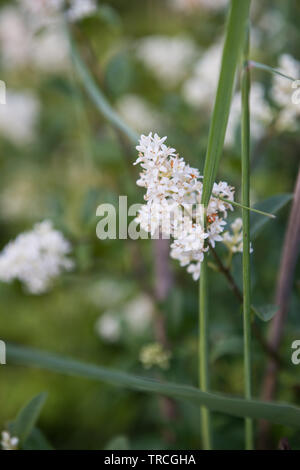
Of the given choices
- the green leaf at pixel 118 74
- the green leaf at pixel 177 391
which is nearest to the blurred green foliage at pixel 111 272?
the green leaf at pixel 118 74

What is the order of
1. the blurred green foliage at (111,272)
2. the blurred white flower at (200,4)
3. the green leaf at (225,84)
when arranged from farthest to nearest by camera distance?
1. the blurred white flower at (200,4)
2. the blurred green foliage at (111,272)
3. the green leaf at (225,84)

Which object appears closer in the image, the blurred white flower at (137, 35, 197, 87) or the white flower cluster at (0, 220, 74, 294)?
the white flower cluster at (0, 220, 74, 294)

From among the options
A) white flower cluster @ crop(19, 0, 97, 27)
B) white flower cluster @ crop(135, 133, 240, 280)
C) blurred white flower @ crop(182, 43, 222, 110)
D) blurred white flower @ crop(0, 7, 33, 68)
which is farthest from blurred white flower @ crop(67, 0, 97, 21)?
blurred white flower @ crop(0, 7, 33, 68)

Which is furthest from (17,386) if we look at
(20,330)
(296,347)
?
(296,347)

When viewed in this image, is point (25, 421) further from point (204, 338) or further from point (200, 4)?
point (200, 4)

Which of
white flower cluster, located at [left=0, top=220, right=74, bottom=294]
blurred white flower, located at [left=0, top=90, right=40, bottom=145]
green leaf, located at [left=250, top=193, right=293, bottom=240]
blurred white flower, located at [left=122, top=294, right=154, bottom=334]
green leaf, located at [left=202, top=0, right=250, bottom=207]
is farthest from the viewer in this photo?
blurred white flower, located at [left=0, top=90, right=40, bottom=145]

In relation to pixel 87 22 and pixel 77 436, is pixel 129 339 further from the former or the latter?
pixel 87 22

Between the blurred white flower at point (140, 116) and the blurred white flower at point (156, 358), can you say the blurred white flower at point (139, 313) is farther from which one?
the blurred white flower at point (140, 116)

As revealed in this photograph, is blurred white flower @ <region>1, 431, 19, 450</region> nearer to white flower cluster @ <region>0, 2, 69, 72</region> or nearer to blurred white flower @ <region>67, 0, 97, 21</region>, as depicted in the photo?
blurred white flower @ <region>67, 0, 97, 21</region>

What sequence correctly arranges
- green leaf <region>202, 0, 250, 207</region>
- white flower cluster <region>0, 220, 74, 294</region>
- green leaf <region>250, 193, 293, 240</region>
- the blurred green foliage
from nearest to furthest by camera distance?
1. green leaf <region>202, 0, 250, 207</region>
2. green leaf <region>250, 193, 293, 240</region>
3. white flower cluster <region>0, 220, 74, 294</region>
4. the blurred green foliage
